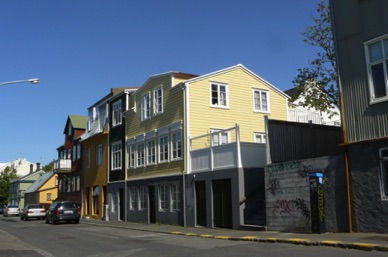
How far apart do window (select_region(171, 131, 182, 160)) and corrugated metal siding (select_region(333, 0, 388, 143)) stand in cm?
1147

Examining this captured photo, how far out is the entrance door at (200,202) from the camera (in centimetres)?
2181

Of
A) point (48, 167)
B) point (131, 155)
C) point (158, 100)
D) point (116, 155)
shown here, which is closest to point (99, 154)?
point (116, 155)

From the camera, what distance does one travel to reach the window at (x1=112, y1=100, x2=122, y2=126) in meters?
33.3

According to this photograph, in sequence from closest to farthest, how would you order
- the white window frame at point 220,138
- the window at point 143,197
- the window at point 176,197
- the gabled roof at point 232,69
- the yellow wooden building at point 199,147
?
the yellow wooden building at point 199,147
the white window frame at point 220,138
the window at point 176,197
the gabled roof at point 232,69
the window at point 143,197

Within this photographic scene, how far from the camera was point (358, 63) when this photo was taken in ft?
47.2

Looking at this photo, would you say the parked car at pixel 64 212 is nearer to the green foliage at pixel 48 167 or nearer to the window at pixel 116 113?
the window at pixel 116 113

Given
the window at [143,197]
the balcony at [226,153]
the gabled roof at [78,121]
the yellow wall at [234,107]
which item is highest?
the gabled roof at [78,121]

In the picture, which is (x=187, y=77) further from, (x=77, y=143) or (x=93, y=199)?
(x=77, y=143)

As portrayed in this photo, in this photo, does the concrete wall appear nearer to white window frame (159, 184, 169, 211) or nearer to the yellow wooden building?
the yellow wooden building

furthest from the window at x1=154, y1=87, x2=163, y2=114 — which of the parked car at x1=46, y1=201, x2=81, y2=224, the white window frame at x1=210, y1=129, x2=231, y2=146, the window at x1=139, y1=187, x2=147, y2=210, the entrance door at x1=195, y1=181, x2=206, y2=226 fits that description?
the parked car at x1=46, y1=201, x2=81, y2=224

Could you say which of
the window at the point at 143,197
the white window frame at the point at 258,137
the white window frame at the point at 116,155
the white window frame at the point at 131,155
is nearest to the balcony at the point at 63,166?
the white window frame at the point at 116,155

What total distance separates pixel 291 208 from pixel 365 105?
483 centimetres

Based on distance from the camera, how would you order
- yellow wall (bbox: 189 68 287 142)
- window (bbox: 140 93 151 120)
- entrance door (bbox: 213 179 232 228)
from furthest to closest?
1. window (bbox: 140 93 151 120)
2. yellow wall (bbox: 189 68 287 142)
3. entrance door (bbox: 213 179 232 228)

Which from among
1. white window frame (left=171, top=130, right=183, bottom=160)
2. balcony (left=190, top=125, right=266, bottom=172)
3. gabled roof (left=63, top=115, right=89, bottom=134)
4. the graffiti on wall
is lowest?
the graffiti on wall
